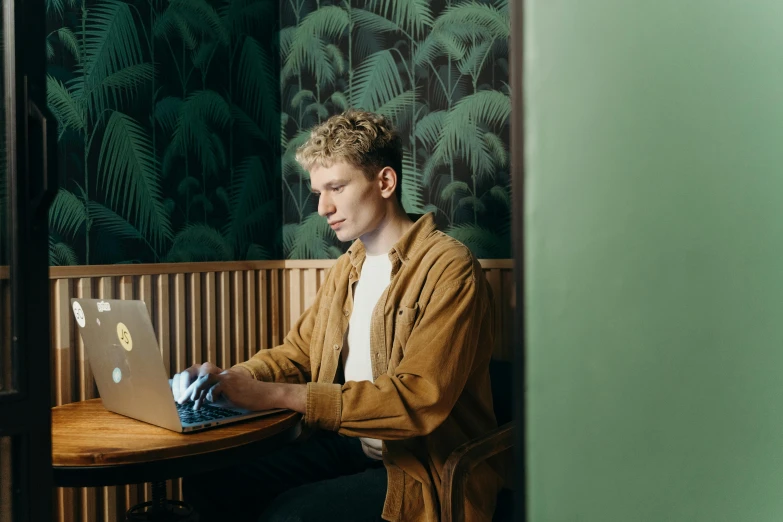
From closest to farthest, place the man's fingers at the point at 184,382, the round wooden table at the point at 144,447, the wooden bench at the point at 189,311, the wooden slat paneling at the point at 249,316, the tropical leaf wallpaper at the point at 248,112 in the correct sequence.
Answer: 1. the round wooden table at the point at 144,447
2. the man's fingers at the point at 184,382
3. the wooden bench at the point at 189,311
4. the tropical leaf wallpaper at the point at 248,112
5. the wooden slat paneling at the point at 249,316

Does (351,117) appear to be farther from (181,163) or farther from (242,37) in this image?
(242,37)

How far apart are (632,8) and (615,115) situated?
14cm

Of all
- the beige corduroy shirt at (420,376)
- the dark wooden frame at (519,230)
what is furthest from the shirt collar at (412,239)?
the dark wooden frame at (519,230)

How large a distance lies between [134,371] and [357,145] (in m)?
0.90

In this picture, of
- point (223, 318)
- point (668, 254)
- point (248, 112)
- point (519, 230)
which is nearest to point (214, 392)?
point (519, 230)

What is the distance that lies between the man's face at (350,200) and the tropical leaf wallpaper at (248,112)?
24.7 inches

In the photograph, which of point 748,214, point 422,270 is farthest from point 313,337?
point 748,214

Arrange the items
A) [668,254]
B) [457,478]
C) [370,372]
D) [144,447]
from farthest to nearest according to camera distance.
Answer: [370,372]
[457,478]
[144,447]
[668,254]

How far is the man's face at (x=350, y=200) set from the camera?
2.00m

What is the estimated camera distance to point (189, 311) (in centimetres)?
265

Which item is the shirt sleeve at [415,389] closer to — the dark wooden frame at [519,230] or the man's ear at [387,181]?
the man's ear at [387,181]

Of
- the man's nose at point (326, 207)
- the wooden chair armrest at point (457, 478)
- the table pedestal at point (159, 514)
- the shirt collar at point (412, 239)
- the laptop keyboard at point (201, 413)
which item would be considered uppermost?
the man's nose at point (326, 207)

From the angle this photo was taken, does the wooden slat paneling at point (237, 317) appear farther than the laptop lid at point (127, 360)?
Yes

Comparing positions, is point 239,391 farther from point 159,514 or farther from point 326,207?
point 326,207
